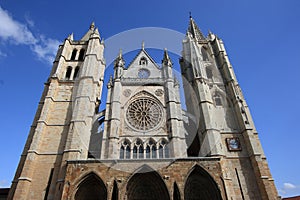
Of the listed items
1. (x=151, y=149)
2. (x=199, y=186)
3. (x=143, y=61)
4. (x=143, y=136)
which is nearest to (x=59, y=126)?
(x=143, y=136)

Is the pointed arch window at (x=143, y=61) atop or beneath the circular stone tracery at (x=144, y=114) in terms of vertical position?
atop

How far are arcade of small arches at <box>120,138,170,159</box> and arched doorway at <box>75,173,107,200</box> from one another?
3121mm

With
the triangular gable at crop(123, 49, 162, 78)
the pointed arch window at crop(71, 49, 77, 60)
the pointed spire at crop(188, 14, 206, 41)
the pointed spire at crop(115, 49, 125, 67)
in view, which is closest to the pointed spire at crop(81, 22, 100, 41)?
the pointed arch window at crop(71, 49, 77, 60)

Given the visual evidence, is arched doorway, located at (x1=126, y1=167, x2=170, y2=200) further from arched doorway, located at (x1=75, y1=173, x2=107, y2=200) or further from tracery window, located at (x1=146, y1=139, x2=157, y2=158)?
tracery window, located at (x1=146, y1=139, x2=157, y2=158)

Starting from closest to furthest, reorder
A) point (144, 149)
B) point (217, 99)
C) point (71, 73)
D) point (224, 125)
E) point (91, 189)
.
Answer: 1. point (91, 189)
2. point (144, 149)
3. point (224, 125)
4. point (217, 99)
5. point (71, 73)

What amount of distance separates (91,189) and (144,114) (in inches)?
277

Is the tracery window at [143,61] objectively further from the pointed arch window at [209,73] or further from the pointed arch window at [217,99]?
the pointed arch window at [217,99]

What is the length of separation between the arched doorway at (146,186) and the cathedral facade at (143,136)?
57 millimetres

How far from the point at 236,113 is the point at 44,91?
54.4ft

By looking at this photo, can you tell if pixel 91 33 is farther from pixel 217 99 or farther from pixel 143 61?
pixel 217 99

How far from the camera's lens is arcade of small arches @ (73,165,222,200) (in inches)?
400

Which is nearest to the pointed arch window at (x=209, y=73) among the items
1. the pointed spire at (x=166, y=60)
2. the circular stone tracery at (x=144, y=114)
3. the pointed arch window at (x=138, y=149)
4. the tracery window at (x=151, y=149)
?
the pointed spire at (x=166, y=60)

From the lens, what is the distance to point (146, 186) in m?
11.1

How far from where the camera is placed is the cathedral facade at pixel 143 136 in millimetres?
10805
